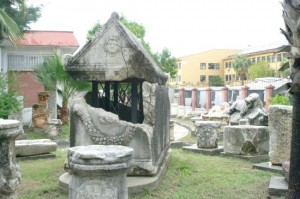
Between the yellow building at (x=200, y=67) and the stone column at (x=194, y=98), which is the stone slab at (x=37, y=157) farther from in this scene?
the yellow building at (x=200, y=67)

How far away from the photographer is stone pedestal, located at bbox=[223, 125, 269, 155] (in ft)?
32.1

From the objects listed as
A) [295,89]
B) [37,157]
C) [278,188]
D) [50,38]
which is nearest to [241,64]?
[50,38]

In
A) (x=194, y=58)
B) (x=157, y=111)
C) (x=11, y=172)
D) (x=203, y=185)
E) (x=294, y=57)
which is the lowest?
(x=203, y=185)

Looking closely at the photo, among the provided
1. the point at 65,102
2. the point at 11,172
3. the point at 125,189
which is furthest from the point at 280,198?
the point at 65,102

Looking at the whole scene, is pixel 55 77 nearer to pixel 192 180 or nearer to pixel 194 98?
pixel 192 180

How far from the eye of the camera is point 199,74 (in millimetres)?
67625

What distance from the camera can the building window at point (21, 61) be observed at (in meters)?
21.4

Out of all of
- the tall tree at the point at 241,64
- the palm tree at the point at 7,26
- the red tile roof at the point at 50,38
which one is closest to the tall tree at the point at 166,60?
the tall tree at the point at 241,64

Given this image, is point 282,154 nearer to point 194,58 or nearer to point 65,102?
point 65,102

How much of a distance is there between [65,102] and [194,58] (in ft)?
167

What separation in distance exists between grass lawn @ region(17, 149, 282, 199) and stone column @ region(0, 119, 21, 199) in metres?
1.73

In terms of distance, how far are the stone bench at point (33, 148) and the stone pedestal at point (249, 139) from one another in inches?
174

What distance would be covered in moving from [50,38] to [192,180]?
56.0 feet

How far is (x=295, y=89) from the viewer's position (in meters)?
4.61
